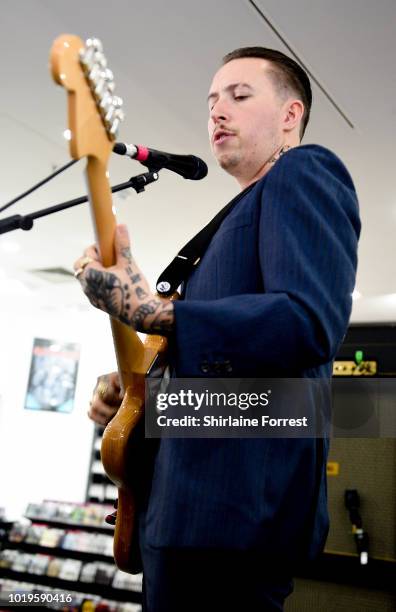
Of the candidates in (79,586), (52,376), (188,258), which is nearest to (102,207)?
(188,258)

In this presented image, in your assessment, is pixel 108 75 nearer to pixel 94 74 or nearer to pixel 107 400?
pixel 94 74

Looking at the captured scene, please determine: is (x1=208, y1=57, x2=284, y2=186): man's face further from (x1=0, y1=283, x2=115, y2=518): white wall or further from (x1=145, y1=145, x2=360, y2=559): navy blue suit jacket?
→ (x1=0, y1=283, x2=115, y2=518): white wall

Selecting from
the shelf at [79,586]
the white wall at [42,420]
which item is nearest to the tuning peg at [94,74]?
the shelf at [79,586]

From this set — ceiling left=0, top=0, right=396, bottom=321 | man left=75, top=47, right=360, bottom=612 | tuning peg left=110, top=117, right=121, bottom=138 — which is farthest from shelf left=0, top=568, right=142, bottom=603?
tuning peg left=110, top=117, right=121, bottom=138

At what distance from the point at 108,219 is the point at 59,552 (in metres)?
5.00

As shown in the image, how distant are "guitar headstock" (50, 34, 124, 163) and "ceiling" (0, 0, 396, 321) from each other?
2.03m

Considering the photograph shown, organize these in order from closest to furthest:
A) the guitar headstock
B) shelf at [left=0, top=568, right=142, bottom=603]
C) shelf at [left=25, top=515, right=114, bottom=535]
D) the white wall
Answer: the guitar headstock → shelf at [left=0, top=568, right=142, bottom=603] → shelf at [left=25, top=515, right=114, bottom=535] → the white wall

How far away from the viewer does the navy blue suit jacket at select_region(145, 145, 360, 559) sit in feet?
2.54

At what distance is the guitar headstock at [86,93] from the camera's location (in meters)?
0.69

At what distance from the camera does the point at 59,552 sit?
5.10m

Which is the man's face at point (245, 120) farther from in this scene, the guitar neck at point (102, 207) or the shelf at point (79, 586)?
the shelf at point (79, 586)

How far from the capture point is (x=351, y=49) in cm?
274

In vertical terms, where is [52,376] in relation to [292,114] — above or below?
above

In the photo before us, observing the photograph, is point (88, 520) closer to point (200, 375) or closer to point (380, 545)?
point (380, 545)
